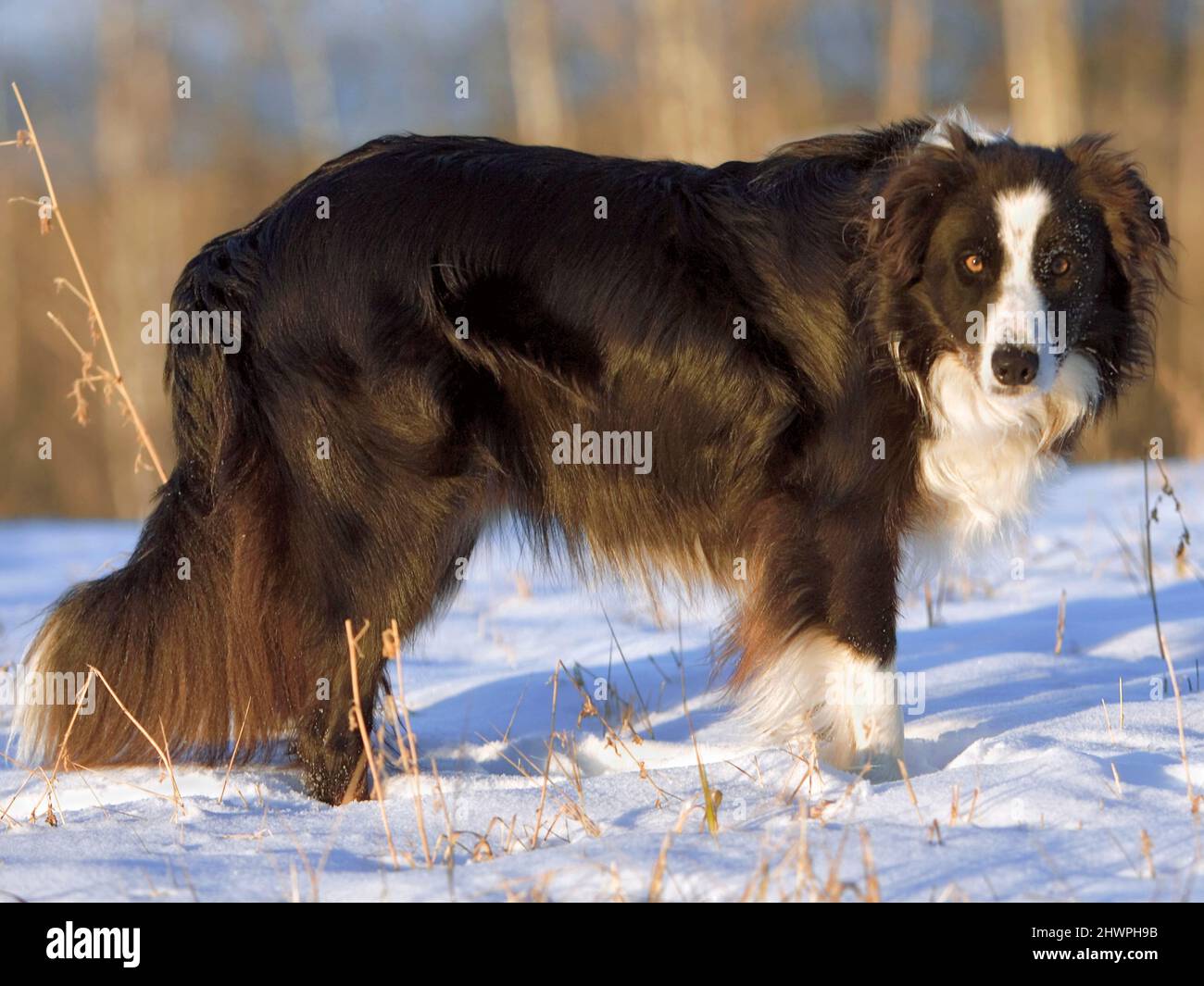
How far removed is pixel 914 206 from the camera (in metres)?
4.09

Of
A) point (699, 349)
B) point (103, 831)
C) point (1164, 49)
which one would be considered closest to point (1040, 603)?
point (699, 349)

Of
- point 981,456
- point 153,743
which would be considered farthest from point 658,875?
point 981,456

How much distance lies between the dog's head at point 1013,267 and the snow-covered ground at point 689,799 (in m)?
1.05

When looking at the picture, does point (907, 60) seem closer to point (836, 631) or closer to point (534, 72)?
point (534, 72)

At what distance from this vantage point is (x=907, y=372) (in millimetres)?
4156

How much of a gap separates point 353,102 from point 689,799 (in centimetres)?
2343

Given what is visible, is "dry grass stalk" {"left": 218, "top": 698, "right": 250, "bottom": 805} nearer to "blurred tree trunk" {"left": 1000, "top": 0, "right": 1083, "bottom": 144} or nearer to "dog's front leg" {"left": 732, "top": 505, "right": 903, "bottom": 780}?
"dog's front leg" {"left": 732, "top": 505, "right": 903, "bottom": 780}

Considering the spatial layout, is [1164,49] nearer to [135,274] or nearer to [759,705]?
[135,274]

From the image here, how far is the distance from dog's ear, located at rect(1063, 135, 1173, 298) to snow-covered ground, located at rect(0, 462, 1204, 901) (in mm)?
1353

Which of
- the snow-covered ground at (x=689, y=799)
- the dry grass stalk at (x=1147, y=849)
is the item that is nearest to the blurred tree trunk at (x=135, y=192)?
the snow-covered ground at (x=689, y=799)

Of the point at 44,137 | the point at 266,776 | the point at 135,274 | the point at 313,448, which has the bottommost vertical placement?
the point at 266,776

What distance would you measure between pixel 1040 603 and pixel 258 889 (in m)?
4.41

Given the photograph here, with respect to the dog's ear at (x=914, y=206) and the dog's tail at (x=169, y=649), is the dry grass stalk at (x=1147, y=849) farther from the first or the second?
the dog's tail at (x=169, y=649)

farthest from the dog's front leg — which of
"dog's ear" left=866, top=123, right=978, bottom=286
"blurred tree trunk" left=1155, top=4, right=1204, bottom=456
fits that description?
"blurred tree trunk" left=1155, top=4, right=1204, bottom=456
